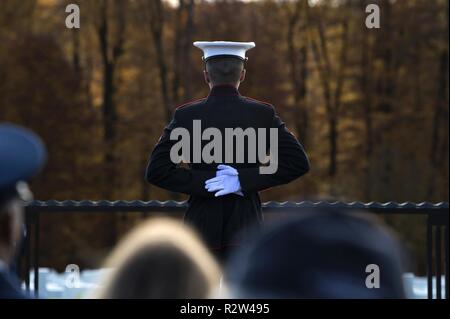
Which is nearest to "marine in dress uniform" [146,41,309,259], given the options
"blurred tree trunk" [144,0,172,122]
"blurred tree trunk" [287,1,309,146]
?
"blurred tree trunk" [144,0,172,122]

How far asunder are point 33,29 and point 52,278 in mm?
18764

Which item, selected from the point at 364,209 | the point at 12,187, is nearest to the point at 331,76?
the point at 364,209

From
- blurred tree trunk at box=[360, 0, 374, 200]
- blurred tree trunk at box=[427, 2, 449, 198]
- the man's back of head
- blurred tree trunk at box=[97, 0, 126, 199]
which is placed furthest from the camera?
blurred tree trunk at box=[360, 0, 374, 200]

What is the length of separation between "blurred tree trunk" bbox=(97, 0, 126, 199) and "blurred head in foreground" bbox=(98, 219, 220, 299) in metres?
24.7

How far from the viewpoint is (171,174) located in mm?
4730

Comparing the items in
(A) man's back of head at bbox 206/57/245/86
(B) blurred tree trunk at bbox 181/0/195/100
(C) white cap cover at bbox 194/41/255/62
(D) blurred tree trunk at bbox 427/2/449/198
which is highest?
(B) blurred tree trunk at bbox 181/0/195/100

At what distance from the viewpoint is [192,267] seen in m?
1.74

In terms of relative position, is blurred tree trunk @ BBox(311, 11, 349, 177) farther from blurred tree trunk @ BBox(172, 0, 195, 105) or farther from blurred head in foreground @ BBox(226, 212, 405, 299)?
blurred head in foreground @ BBox(226, 212, 405, 299)

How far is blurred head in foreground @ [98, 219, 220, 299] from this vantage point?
1.71m

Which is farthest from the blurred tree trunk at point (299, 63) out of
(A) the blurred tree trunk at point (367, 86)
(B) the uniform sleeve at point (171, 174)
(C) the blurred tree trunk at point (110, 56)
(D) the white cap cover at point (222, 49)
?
(B) the uniform sleeve at point (171, 174)

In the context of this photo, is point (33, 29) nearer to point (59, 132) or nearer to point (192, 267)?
point (59, 132)

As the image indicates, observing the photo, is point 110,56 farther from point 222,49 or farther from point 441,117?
point 222,49

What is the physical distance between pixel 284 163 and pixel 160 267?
305cm

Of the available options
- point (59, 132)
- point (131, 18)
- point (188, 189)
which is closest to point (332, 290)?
point (188, 189)
